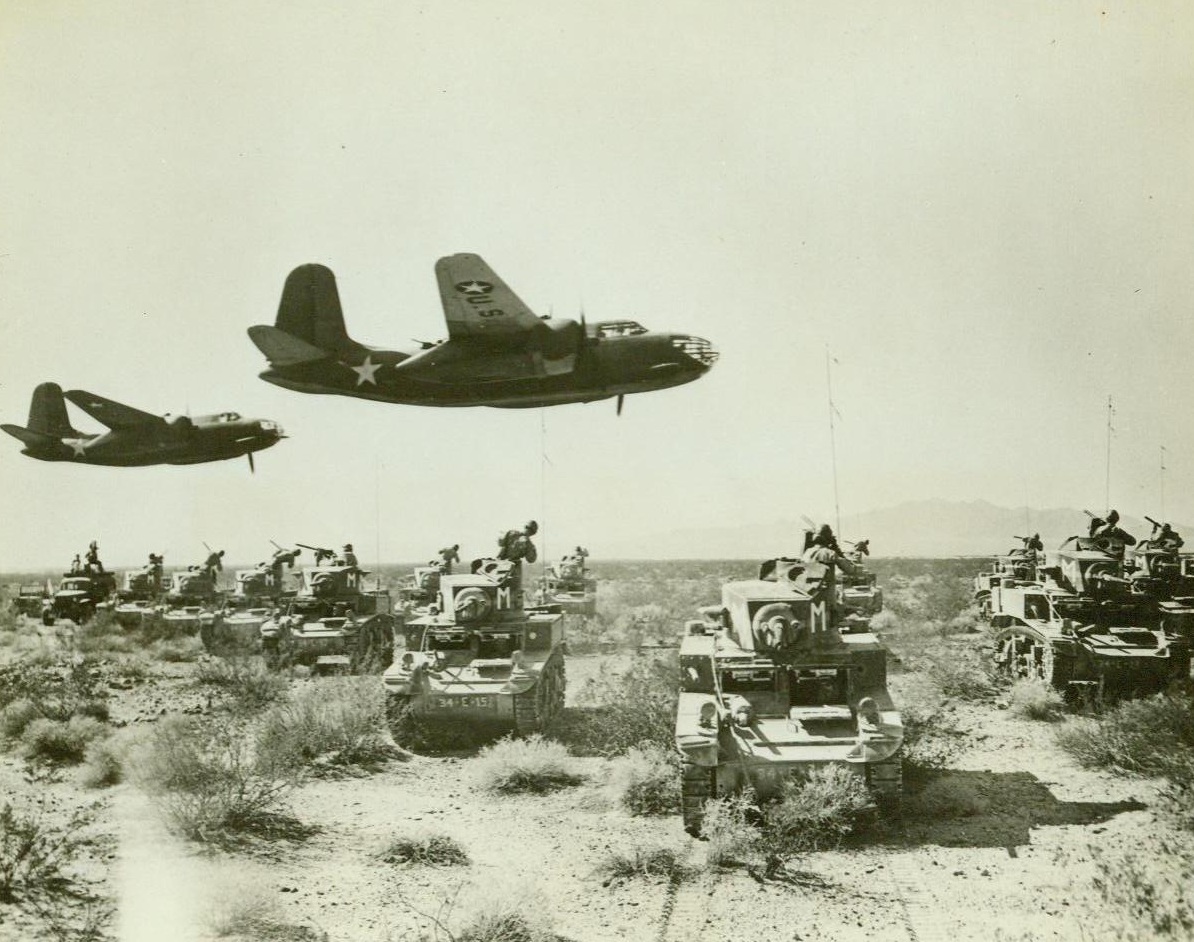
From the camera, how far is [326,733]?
460 inches

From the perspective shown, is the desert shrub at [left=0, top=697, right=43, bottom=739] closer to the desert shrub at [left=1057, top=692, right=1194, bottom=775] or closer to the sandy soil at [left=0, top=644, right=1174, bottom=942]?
the sandy soil at [left=0, top=644, right=1174, bottom=942]

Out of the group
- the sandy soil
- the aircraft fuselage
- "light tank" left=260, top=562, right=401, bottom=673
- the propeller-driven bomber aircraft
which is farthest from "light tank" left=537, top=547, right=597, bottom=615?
the aircraft fuselage

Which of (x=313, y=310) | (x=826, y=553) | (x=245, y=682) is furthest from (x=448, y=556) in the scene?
(x=313, y=310)

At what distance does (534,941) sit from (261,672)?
10.7m

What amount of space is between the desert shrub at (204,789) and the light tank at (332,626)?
5.98m

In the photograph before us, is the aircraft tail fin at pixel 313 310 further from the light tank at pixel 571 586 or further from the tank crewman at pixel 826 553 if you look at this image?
the light tank at pixel 571 586

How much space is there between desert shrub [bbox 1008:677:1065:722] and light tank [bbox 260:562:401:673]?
1084cm

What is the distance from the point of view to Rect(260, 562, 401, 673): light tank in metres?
16.7

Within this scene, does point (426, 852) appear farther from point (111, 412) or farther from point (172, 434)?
point (111, 412)

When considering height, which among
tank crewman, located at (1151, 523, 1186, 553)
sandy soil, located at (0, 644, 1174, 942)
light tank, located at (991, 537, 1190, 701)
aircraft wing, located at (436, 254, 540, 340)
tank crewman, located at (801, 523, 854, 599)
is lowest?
sandy soil, located at (0, 644, 1174, 942)

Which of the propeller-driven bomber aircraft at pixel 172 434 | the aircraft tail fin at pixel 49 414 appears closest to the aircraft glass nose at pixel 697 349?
the propeller-driven bomber aircraft at pixel 172 434

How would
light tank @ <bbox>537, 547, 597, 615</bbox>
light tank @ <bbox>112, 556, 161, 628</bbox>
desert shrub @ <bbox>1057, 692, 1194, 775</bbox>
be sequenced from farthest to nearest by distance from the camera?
light tank @ <bbox>537, 547, 597, 615</bbox>
light tank @ <bbox>112, 556, 161, 628</bbox>
desert shrub @ <bbox>1057, 692, 1194, 775</bbox>

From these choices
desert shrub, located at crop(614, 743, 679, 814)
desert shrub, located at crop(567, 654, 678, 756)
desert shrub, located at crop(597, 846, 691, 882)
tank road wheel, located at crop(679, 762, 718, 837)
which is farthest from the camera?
desert shrub, located at crop(567, 654, 678, 756)

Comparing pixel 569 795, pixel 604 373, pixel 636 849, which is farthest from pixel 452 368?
pixel 569 795
